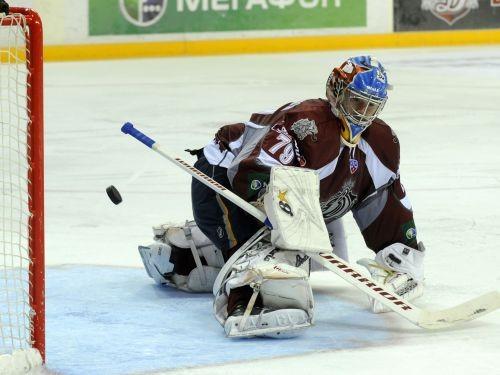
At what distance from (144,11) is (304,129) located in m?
8.53

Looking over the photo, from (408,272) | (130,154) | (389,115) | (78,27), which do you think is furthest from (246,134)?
(78,27)

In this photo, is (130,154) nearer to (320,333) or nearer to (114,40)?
(320,333)

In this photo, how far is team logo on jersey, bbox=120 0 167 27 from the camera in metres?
11.7

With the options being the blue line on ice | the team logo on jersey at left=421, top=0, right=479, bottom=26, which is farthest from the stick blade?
the team logo on jersey at left=421, top=0, right=479, bottom=26

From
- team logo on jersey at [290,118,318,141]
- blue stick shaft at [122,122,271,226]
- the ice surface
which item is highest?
team logo on jersey at [290,118,318,141]

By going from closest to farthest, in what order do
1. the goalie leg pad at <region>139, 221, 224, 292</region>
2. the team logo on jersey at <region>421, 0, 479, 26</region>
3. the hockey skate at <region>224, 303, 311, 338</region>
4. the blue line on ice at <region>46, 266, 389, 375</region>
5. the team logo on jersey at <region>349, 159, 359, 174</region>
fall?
the blue line on ice at <region>46, 266, 389, 375</region>, the hockey skate at <region>224, 303, 311, 338</region>, the team logo on jersey at <region>349, 159, 359, 174</region>, the goalie leg pad at <region>139, 221, 224, 292</region>, the team logo on jersey at <region>421, 0, 479, 26</region>

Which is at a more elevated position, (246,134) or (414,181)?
(246,134)

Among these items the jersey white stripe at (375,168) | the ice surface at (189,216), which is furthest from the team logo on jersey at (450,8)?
the jersey white stripe at (375,168)

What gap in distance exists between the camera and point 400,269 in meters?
3.66

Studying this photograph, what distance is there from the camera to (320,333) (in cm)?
330

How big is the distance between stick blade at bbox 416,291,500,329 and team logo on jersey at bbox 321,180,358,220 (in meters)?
0.46

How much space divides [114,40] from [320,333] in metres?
8.81

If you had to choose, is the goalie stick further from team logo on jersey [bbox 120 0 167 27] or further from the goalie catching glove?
team logo on jersey [bbox 120 0 167 27]

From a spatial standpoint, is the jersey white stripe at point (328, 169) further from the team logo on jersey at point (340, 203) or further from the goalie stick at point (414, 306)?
the goalie stick at point (414, 306)
